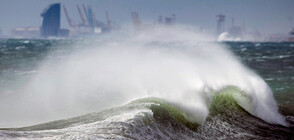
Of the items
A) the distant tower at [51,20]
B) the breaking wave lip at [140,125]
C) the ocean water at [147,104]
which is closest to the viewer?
the breaking wave lip at [140,125]

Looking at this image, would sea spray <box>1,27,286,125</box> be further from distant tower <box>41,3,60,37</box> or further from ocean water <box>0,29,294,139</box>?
distant tower <box>41,3,60,37</box>

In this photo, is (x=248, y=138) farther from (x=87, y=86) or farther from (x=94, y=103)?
(x=87, y=86)

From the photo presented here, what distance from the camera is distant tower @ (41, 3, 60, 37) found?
171 metres

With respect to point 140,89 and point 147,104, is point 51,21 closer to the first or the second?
point 140,89

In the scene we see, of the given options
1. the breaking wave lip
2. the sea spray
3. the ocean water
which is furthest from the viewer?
the sea spray

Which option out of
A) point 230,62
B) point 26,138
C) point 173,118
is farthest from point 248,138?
point 230,62

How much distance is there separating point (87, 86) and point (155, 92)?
5154 mm

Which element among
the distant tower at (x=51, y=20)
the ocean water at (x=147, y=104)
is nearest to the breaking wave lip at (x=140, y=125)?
the ocean water at (x=147, y=104)

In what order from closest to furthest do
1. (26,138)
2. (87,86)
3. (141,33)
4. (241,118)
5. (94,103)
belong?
(26,138) → (241,118) → (94,103) → (87,86) → (141,33)

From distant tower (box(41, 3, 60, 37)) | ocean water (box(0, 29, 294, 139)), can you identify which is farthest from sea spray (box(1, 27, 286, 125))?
distant tower (box(41, 3, 60, 37))

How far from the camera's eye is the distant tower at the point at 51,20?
17138cm

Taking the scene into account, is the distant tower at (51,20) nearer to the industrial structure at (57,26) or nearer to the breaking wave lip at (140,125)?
the industrial structure at (57,26)

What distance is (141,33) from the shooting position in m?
170

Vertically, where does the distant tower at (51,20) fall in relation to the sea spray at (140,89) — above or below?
above
